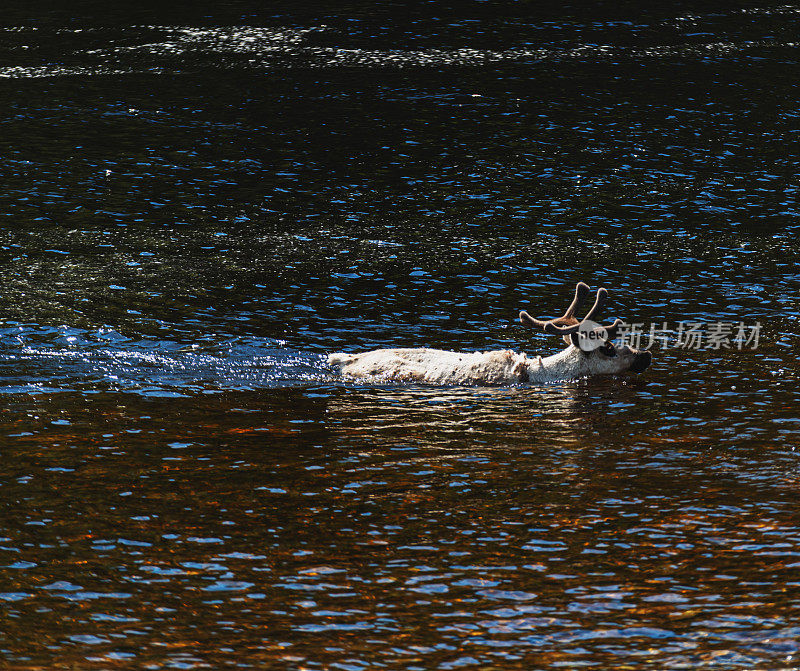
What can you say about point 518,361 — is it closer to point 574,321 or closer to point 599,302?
point 574,321

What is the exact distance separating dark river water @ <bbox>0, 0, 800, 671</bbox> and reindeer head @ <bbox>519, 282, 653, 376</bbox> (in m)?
0.39

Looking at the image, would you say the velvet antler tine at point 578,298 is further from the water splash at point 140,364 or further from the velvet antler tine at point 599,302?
the water splash at point 140,364

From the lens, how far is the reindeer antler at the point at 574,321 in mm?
21203

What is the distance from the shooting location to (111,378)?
21391 millimetres

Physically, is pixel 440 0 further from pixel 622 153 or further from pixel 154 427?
pixel 154 427

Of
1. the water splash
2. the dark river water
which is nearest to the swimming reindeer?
the dark river water

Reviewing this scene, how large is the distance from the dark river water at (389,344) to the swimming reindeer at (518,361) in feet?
1.31

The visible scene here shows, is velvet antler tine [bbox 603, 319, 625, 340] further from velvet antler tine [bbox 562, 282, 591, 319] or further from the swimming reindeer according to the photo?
velvet antler tine [bbox 562, 282, 591, 319]

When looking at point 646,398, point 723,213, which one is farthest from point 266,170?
point 646,398

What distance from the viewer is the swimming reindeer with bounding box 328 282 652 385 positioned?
21031 mm

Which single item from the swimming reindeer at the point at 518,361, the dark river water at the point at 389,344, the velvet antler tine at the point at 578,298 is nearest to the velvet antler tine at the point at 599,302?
the swimming reindeer at the point at 518,361

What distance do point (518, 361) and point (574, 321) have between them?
1.39 meters

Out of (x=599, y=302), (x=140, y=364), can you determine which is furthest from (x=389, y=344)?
A: (x=140, y=364)

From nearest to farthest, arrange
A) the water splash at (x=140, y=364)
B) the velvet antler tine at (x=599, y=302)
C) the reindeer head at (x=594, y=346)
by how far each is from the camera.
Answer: the velvet antler tine at (x=599, y=302) < the water splash at (x=140, y=364) < the reindeer head at (x=594, y=346)
